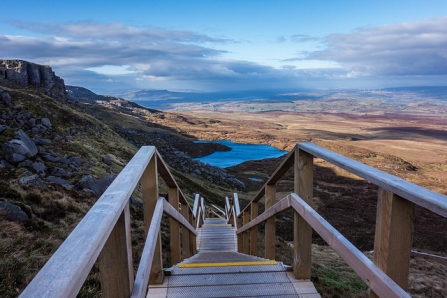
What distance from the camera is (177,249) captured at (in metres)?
4.13

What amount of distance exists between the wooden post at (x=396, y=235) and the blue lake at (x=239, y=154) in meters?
50.4

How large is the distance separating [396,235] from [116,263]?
4.22 feet

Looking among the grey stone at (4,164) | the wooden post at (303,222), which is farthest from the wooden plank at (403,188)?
the grey stone at (4,164)

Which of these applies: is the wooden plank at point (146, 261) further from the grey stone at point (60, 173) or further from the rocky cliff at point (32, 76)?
the rocky cliff at point (32, 76)

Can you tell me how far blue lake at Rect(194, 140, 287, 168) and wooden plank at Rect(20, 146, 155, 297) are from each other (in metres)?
50.6

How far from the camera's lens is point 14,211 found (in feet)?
19.3

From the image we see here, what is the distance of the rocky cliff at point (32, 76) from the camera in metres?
49.1

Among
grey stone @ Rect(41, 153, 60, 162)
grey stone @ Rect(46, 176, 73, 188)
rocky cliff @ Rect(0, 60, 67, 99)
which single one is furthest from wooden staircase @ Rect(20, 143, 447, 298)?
rocky cliff @ Rect(0, 60, 67, 99)

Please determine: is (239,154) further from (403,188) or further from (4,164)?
(403,188)

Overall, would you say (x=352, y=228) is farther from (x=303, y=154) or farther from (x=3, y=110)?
(x=3, y=110)

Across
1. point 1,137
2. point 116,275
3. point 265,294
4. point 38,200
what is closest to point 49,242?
point 38,200

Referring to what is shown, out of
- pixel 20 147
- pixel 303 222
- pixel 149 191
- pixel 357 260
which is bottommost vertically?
pixel 20 147

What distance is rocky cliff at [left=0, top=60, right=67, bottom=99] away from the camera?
49094mm

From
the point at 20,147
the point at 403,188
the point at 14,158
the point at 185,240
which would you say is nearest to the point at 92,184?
the point at 14,158
